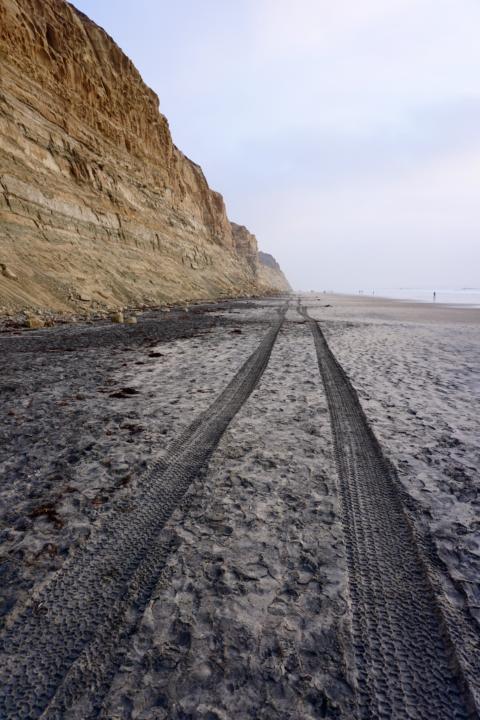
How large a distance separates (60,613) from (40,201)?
22.7 meters

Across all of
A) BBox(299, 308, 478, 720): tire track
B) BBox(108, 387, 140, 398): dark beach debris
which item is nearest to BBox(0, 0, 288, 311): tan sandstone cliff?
BBox(108, 387, 140, 398): dark beach debris

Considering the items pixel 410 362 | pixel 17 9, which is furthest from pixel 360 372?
pixel 17 9

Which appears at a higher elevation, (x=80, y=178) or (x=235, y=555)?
(x=80, y=178)

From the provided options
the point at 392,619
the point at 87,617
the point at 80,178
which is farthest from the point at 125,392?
the point at 80,178

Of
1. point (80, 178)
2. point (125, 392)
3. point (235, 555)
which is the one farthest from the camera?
point (80, 178)

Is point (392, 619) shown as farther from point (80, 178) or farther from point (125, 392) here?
point (80, 178)

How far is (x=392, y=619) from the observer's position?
4.94 feet

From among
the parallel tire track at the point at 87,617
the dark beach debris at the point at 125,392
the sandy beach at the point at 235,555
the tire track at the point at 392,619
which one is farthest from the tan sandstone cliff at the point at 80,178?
the tire track at the point at 392,619

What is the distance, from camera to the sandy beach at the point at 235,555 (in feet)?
4.06

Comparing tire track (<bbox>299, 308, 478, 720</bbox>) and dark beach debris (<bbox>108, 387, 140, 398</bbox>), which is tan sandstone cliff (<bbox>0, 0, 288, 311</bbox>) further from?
tire track (<bbox>299, 308, 478, 720</bbox>)

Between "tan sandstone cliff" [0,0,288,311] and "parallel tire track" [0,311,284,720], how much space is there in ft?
47.4

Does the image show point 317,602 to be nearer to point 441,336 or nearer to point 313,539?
point 313,539

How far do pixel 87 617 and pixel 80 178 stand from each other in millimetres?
28215

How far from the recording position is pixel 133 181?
31.5 meters
